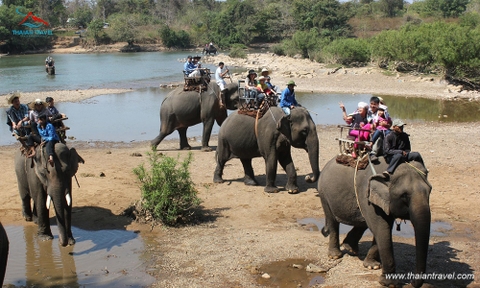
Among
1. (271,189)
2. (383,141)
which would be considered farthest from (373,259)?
(271,189)

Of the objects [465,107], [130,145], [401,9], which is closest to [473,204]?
[130,145]

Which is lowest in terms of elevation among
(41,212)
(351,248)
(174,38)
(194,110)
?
(351,248)

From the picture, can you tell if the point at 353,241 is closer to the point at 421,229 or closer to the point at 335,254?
the point at 335,254

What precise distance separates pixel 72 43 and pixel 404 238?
288 ft

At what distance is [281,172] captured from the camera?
1359 centimetres

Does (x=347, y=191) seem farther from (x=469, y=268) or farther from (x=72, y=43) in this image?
(x=72, y=43)

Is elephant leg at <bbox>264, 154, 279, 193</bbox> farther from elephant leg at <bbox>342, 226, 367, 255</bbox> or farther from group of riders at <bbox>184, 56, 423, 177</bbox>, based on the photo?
elephant leg at <bbox>342, 226, 367, 255</bbox>

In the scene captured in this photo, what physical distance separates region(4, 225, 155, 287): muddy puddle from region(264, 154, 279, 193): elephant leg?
3.18 m

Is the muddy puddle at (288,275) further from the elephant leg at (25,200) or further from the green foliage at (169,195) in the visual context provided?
the elephant leg at (25,200)

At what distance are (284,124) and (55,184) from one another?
4.49 meters

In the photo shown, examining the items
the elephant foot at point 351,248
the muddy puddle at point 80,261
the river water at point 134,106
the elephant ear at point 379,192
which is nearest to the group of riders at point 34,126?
the muddy puddle at point 80,261

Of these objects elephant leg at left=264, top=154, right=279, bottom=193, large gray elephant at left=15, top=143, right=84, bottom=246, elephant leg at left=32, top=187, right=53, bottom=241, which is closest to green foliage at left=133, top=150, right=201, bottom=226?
large gray elephant at left=15, top=143, right=84, bottom=246

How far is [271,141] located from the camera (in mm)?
11531

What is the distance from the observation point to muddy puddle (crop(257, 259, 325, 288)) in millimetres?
7422
